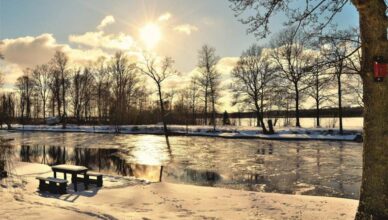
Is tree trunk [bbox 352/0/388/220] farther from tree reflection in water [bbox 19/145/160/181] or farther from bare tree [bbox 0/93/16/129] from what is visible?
bare tree [bbox 0/93/16/129]

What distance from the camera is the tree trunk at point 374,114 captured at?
6.03m

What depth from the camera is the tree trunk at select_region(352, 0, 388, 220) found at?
6027 millimetres

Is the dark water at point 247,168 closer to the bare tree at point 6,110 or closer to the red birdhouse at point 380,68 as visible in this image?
the red birdhouse at point 380,68

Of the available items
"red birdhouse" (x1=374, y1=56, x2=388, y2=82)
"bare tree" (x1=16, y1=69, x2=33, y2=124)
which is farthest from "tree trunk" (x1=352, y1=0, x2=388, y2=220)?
"bare tree" (x1=16, y1=69, x2=33, y2=124)

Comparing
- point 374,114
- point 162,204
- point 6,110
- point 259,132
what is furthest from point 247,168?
point 6,110

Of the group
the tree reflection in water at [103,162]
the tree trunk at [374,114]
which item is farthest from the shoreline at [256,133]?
the tree trunk at [374,114]

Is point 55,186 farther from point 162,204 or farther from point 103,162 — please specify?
point 103,162

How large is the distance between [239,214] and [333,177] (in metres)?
7.63

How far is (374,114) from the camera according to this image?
6152 millimetres

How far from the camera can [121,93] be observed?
64.2 m

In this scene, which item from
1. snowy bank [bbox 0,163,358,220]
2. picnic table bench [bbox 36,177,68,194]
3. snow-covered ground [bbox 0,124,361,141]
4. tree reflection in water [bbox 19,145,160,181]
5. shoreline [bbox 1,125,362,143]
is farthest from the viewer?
snow-covered ground [bbox 0,124,361,141]

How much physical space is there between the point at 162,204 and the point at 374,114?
606 centimetres

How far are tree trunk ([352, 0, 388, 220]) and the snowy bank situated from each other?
2.49 metres

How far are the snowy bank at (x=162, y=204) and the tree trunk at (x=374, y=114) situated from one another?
2.49 m
